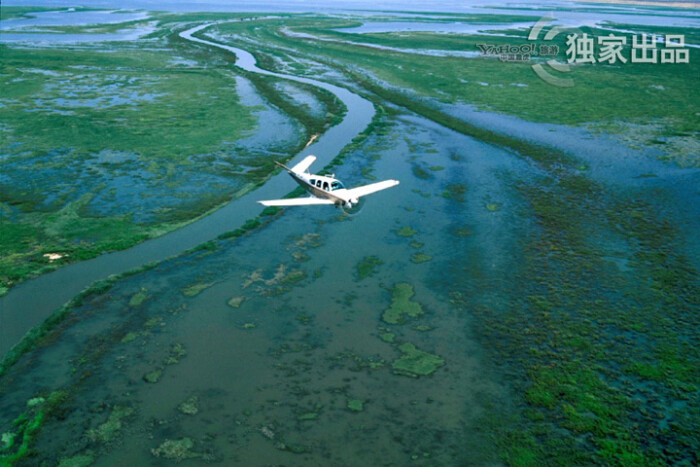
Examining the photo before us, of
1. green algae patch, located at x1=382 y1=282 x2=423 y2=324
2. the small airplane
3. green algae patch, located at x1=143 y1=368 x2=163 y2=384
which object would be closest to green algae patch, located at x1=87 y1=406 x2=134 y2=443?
green algae patch, located at x1=143 y1=368 x2=163 y2=384

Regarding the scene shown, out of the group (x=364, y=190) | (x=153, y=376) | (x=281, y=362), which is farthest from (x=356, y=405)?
(x=364, y=190)

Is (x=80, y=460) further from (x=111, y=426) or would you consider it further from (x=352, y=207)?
(x=352, y=207)

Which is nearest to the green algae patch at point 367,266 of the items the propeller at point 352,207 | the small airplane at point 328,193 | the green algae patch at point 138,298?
the propeller at point 352,207

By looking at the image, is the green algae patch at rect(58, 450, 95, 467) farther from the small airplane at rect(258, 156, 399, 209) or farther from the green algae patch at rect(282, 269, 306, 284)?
the small airplane at rect(258, 156, 399, 209)

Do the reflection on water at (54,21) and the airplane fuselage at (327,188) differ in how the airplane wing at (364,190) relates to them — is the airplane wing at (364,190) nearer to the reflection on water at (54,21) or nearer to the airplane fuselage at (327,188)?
the airplane fuselage at (327,188)

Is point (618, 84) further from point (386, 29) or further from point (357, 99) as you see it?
point (386, 29)
